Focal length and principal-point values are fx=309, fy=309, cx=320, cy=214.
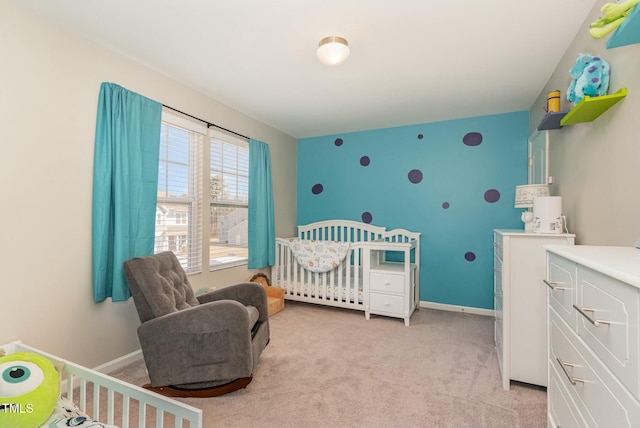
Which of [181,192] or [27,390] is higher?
[181,192]

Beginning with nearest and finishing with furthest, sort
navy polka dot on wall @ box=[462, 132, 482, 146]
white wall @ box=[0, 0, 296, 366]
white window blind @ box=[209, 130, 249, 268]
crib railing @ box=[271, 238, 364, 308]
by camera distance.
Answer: white wall @ box=[0, 0, 296, 366], white window blind @ box=[209, 130, 249, 268], crib railing @ box=[271, 238, 364, 308], navy polka dot on wall @ box=[462, 132, 482, 146]

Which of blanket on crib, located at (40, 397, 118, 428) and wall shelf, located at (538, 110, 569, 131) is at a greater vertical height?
wall shelf, located at (538, 110, 569, 131)

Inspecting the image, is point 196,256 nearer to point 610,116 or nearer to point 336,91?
point 336,91

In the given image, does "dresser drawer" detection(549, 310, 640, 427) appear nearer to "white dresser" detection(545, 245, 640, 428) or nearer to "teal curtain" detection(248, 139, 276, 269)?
"white dresser" detection(545, 245, 640, 428)

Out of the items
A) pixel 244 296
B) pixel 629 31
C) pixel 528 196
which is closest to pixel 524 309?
pixel 528 196

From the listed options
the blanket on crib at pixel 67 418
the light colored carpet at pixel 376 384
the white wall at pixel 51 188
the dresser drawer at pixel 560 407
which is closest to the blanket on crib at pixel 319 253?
the light colored carpet at pixel 376 384

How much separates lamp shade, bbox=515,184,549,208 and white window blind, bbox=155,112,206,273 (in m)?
2.76

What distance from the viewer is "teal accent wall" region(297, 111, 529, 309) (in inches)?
138

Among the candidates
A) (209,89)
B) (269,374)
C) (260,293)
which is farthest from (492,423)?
(209,89)

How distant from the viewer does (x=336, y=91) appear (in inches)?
116

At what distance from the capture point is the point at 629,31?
108 centimetres

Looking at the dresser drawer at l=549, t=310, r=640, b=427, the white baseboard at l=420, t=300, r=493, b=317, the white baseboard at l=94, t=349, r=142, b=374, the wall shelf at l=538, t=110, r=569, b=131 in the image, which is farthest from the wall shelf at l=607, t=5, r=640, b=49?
the white baseboard at l=94, t=349, r=142, b=374

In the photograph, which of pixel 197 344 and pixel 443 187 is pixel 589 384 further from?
pixel 443 187

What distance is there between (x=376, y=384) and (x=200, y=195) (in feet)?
7.34
